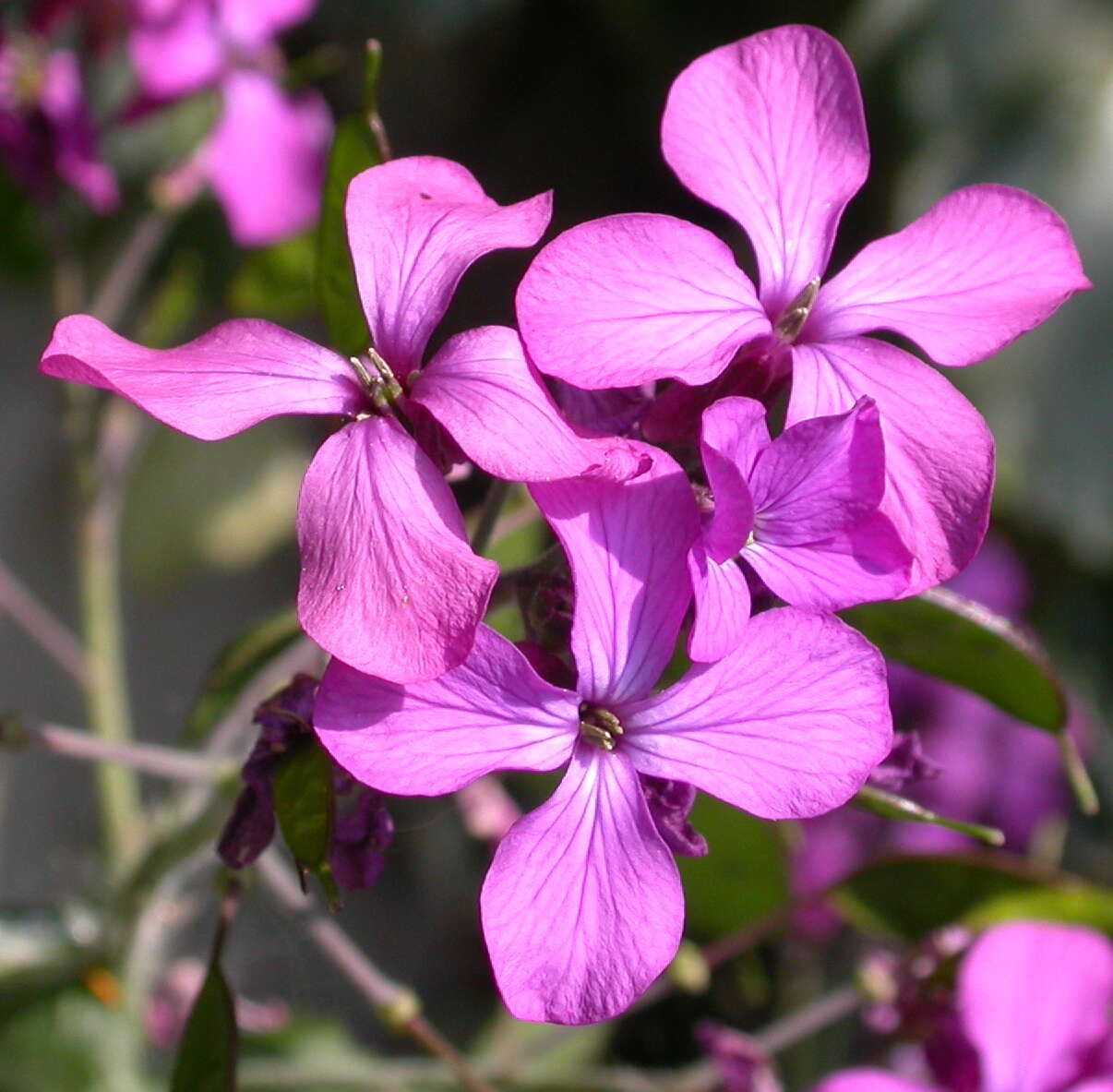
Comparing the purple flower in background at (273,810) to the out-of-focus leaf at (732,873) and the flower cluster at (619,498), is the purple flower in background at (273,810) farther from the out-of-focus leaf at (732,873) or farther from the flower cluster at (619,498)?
the out-of-focus leaf at (732,873)

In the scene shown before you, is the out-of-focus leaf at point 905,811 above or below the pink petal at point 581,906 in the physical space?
below

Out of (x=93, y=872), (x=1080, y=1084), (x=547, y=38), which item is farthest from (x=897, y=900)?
(x=547, y=38)

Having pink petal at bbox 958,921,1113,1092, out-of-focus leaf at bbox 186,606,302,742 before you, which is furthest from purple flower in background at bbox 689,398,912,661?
pink petal at bbox 958,921,1113,1092

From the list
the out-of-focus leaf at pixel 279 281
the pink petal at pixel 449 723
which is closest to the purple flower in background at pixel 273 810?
the pink petal at pixel 449 723

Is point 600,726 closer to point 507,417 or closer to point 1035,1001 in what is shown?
point 507,417

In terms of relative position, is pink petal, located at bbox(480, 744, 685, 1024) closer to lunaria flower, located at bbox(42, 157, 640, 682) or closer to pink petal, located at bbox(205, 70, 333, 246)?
lunaria flower, located at bbox(42, 157, 640, 682)
